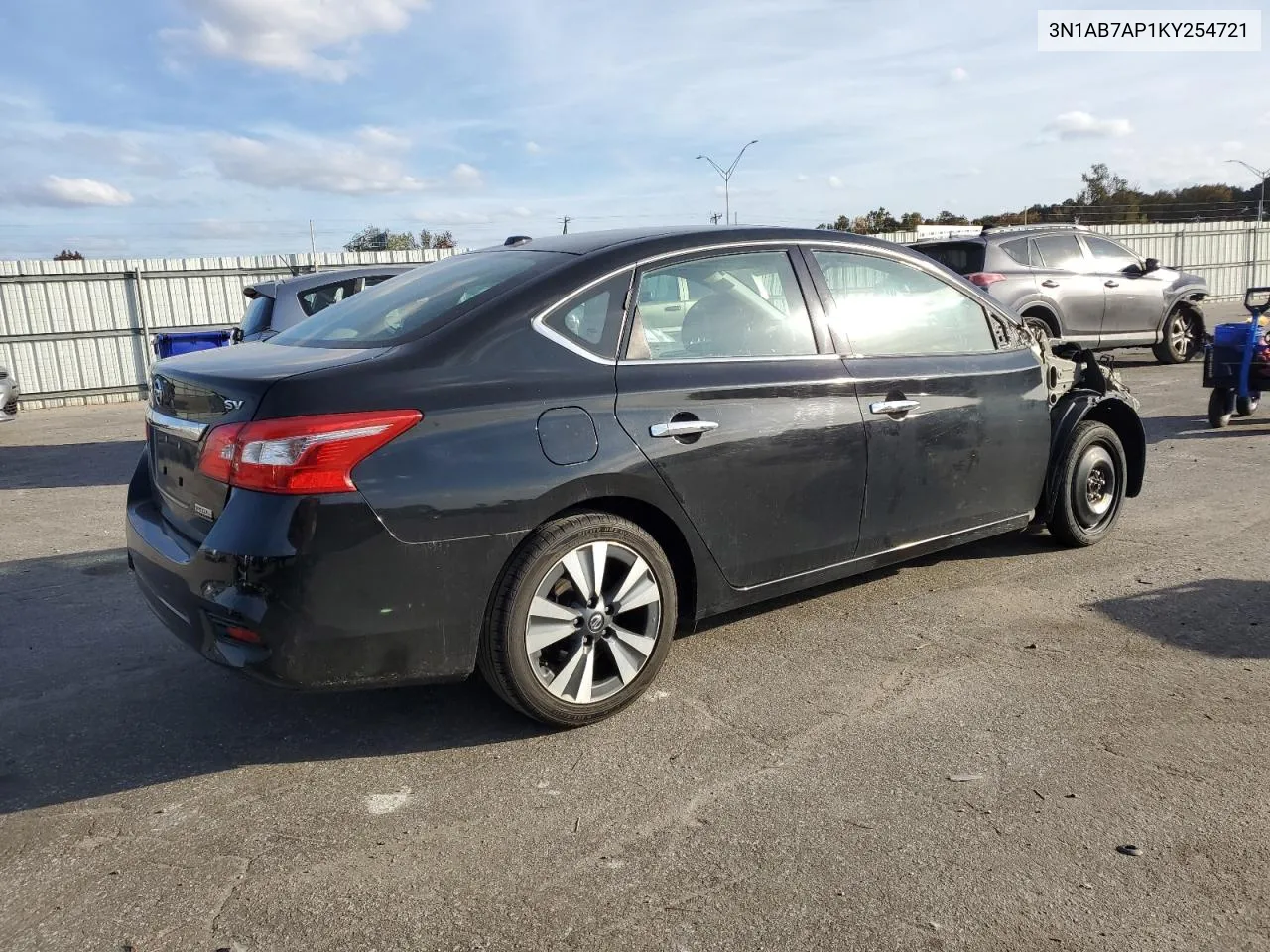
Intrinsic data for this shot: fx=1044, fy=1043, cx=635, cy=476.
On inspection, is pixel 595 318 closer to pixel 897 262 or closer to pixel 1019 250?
pixel 897 262

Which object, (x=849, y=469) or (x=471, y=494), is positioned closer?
(x=471, y=494)

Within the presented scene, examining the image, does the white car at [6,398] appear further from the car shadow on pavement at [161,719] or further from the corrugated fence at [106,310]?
the car shadow on pavement at [161,719]

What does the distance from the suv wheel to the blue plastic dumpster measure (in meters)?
11.9

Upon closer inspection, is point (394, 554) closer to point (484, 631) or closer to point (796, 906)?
point (484, 631)

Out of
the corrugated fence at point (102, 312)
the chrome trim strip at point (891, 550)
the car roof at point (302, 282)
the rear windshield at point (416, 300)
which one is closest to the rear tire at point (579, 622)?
the chrome trim strip at point (891, 550)

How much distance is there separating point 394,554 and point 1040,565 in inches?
139

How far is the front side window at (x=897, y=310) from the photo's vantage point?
4.36m

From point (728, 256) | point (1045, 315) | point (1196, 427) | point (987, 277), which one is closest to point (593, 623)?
point (728, 256)

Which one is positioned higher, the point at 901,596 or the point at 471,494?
the point at 471,494

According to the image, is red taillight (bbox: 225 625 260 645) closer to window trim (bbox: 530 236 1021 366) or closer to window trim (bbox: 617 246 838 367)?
window trim (bbox: 530 236 1021 366)

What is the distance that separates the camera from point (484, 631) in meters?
3.35

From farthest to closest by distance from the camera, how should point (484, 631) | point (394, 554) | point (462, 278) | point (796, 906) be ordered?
point (462, 278) < point (484, 631) < point (394, 554) < point (796, 906)

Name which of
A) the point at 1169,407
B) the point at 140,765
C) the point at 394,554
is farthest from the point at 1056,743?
the point at 1169,407

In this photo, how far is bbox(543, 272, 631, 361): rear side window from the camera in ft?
11.8
